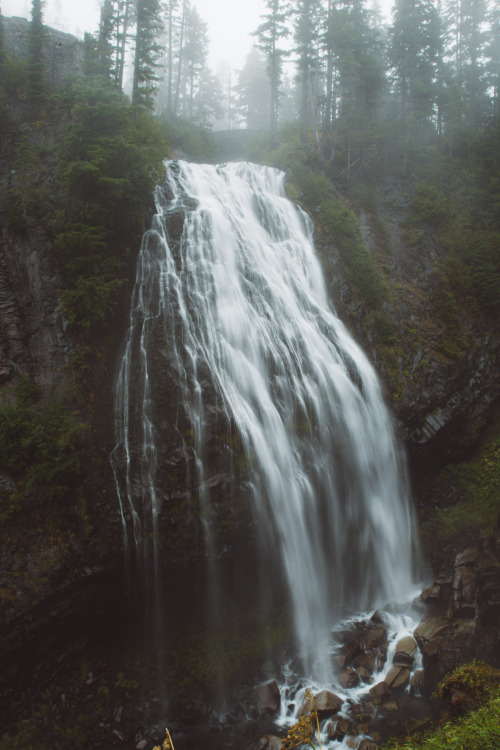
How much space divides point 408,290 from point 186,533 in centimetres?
1173

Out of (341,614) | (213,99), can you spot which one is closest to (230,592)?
(341,614)

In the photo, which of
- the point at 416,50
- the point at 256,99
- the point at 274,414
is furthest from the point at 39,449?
the point at 256,99

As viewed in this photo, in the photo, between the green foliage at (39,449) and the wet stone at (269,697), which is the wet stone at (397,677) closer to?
the wet stone at (269,697)

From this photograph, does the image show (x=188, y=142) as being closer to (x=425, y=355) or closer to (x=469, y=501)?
(x=425, y=355)

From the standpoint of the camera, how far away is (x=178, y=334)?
1084 centimetres

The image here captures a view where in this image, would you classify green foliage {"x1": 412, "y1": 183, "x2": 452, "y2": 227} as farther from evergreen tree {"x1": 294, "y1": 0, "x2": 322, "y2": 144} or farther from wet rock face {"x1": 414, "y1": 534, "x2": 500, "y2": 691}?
wet rock face {"x1": 414, "y1": 534, "x2": 500, "y2": 691}

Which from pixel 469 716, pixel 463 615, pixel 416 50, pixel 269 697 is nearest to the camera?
pixel 469 716

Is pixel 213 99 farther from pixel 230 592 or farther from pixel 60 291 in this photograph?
pixel 230 592

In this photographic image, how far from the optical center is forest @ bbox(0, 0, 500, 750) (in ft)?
25.1

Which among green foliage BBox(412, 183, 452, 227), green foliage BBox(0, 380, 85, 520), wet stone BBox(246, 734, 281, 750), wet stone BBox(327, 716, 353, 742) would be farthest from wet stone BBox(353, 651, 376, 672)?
green foliage BBox(412, 183, 452, 227)

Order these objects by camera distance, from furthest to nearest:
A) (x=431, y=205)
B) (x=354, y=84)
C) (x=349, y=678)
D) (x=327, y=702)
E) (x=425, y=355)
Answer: (x=354, y=84)
(x=431, y=205)
(x=425, y=355)
(x=349, y=678)
(x=327, y=702)

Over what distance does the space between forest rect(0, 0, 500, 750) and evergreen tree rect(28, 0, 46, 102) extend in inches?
3.4

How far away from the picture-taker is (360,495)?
1101 centimetres

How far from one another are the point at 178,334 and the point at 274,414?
3271mm
